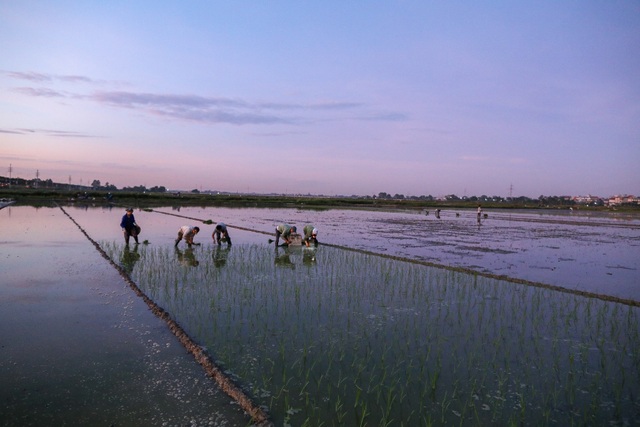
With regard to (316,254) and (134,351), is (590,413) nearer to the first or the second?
(134,351)

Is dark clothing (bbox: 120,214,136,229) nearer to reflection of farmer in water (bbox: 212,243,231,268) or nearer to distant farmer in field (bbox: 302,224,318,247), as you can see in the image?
reflection of farmer in water (bbox: 212,243,231,268)

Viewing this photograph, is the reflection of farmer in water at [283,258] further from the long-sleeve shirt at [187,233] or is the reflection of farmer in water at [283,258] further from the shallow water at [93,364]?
the shallow water at [93,364]

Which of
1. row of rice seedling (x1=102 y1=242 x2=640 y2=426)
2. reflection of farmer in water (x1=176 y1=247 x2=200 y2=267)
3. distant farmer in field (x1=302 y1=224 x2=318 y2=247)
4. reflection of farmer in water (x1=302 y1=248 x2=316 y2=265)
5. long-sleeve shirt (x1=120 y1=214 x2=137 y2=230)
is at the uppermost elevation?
long-sleeve shirt (x1=120 y1=214 x2=137 y2=230)

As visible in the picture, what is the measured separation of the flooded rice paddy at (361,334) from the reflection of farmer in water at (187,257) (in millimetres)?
110

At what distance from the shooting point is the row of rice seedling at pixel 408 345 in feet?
11.0

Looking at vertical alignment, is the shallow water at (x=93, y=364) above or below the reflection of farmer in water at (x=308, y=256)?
below

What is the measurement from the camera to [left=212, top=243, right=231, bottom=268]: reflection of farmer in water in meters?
9.03

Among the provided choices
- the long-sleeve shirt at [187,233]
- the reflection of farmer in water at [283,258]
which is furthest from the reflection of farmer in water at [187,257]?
the reflection of farmer in water at [283,258]

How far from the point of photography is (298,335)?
473 centimetres

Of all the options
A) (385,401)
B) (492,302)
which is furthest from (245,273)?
(385,401)

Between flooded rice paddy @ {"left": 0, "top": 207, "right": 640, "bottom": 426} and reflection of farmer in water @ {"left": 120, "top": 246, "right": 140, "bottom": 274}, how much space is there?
0.13 metres

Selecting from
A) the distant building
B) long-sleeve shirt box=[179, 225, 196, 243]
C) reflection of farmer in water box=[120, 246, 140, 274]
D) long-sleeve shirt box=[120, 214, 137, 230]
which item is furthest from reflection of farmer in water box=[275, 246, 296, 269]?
the distant building

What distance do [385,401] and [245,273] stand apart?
509 cm

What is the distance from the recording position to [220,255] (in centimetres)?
1020
